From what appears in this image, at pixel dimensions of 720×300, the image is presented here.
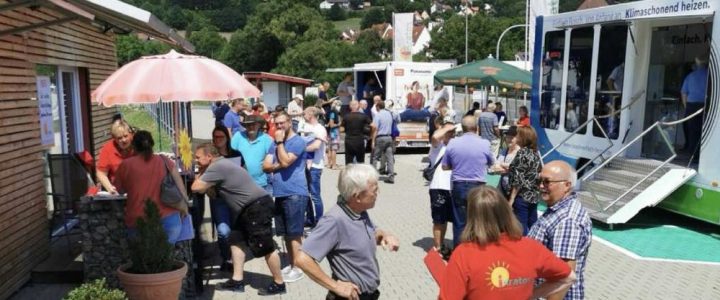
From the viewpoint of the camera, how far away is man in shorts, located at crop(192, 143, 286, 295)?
18.8 ft

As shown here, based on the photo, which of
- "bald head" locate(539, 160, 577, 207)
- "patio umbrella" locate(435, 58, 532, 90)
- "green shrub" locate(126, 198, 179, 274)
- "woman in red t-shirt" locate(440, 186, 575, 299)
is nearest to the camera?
"woman in red t-shirt" locate(440, 186, 575, 299)

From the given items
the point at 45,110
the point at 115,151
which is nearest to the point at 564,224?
the point at 115,151

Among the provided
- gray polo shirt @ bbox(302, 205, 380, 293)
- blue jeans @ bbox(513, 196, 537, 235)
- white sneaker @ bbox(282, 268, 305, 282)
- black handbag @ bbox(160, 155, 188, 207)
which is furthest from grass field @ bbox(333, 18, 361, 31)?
gray polo shirt @ bbox(302, 205, 380, 293)

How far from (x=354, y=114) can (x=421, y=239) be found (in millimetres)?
4100

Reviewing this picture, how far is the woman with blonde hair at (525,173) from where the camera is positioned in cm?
639

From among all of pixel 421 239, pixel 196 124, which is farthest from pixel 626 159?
pixel 196 124

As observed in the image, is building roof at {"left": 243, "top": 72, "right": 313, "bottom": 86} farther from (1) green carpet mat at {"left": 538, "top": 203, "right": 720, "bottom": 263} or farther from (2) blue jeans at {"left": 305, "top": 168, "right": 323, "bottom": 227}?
(1) green carpet mat at {"left": 538, "top": 203, "right": 720, "bottom": 263}

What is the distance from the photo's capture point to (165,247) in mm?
4941

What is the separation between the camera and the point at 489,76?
608 inches

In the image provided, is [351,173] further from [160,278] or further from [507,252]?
[160,278]

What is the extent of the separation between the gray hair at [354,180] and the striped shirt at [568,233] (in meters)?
1.01

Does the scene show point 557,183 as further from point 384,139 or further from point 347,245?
point 384,139

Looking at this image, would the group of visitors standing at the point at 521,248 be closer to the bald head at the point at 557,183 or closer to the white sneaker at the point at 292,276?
the bald head at the point at 557,183

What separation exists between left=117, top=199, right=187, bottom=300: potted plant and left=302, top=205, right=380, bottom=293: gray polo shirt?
2.00 meters
